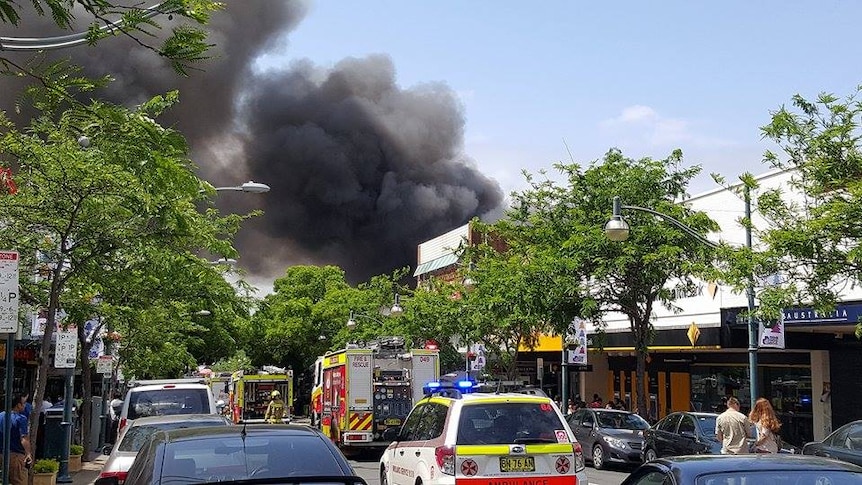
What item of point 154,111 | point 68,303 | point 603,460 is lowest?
point 603,460

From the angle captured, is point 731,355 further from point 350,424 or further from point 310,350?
point 310,350

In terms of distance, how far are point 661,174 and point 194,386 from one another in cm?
1330

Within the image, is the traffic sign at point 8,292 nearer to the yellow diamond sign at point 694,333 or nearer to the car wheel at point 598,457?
the car wheel at point 598,457

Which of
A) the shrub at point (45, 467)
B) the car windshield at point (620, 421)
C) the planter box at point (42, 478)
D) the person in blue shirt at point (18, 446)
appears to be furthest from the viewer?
the car windshield at point (620, 421)

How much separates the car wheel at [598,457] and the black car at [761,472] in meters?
17.4

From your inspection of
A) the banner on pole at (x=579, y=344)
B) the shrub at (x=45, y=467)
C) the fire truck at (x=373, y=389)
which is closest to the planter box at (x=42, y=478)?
the shrub at (x=45, y=467)

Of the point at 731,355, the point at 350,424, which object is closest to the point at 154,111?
the point at 350,424

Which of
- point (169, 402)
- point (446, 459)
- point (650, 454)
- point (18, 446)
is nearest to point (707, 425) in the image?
point (650, 454)

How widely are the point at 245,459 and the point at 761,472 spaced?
338cm

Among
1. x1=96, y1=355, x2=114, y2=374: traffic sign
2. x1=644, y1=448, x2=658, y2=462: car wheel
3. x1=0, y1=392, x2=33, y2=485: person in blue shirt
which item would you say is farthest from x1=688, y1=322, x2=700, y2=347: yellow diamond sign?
x1=0, y1=392, x2=33, y2=485: person in blue shirt

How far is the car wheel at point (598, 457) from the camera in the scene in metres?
23.3

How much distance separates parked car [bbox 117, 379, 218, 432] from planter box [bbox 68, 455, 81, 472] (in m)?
4.19

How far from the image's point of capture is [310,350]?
233 feet

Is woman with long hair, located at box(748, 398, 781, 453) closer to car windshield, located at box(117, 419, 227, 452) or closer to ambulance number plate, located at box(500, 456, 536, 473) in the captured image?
ambulance number plate, located at box(500, 456, 536, 473)
